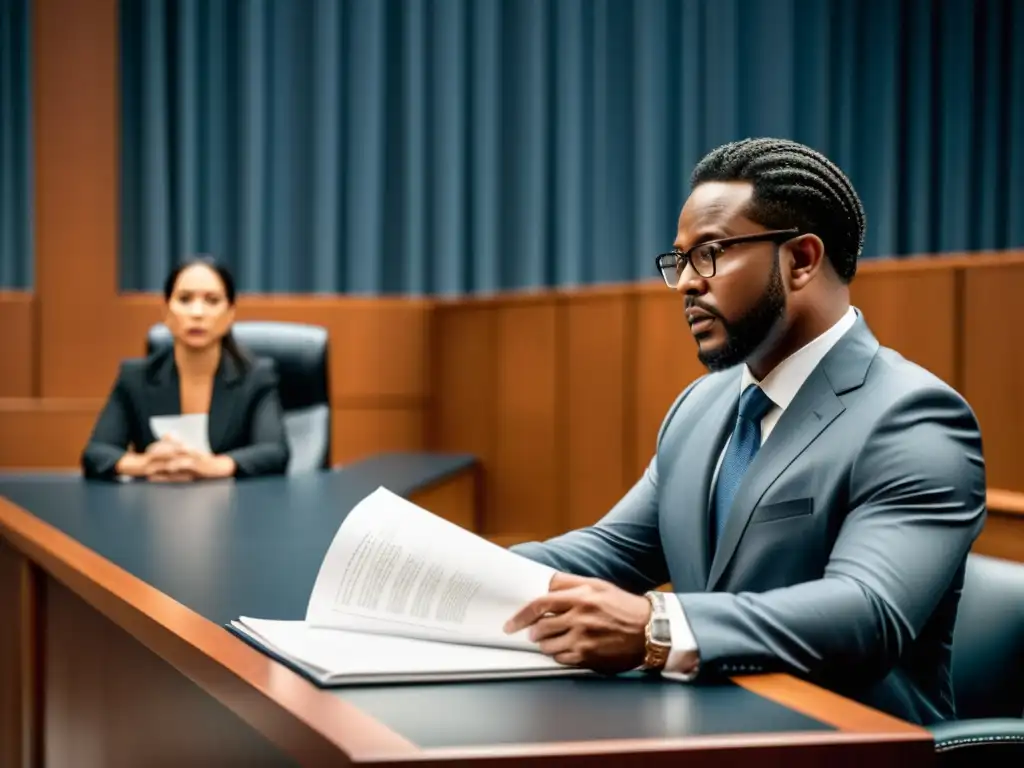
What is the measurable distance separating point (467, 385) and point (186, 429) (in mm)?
1891

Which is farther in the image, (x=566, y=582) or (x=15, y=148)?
(x=15, y=148)

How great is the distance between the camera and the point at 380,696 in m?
0.99

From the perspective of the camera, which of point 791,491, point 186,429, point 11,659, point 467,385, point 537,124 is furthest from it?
point 537,124

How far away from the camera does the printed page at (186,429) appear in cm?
317

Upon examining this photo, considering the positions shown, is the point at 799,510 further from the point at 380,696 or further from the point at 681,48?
the point at 681,48

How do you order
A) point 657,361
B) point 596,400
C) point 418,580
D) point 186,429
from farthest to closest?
point 596,400, point 657,361, point 186,429, point 418,580

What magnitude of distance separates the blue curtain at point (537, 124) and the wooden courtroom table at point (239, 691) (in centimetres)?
298

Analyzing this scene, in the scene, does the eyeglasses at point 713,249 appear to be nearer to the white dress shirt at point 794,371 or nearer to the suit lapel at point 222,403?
the white dress shirt at point 794,371

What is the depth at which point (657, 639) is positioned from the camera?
3.50 feet

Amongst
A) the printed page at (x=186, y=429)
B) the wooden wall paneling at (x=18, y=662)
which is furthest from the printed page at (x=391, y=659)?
the printed page at (x=186, y=429)

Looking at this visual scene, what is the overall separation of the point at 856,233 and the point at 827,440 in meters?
0.27

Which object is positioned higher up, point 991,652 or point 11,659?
point 991,652

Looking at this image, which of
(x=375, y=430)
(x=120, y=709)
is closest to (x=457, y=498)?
(x=375, y=430)

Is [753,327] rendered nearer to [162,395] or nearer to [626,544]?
[626,544]
